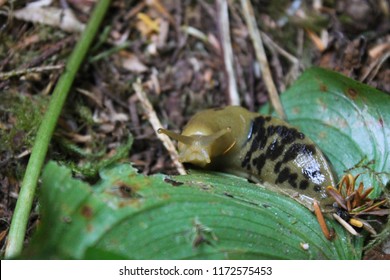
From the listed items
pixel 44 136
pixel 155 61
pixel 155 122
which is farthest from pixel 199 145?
pixel 155 61

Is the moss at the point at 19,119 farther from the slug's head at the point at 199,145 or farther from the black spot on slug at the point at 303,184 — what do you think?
the black spot on slug at the point at 303,184

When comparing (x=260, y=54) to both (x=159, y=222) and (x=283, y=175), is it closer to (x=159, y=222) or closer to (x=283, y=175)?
(x=283, y=175)

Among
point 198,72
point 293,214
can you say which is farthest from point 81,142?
point 293,214

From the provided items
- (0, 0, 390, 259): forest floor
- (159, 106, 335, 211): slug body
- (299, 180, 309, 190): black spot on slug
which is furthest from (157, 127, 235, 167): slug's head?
(299, 180, 309, 190): black spot on slug

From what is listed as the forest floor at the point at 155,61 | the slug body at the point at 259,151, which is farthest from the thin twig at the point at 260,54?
the slug body at the point at 259,151

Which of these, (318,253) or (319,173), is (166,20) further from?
(318,253)
